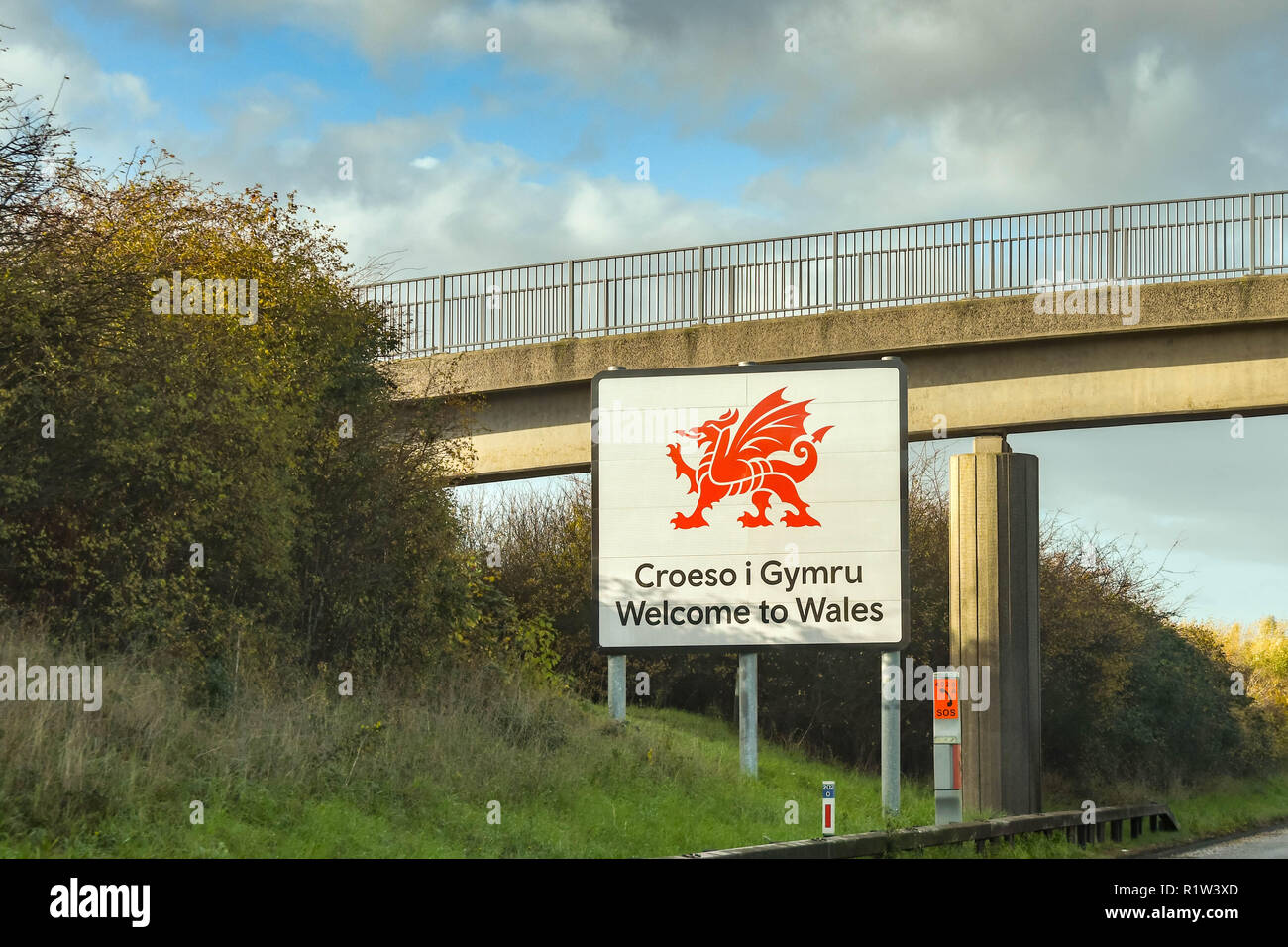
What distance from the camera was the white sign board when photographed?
19.8 meters

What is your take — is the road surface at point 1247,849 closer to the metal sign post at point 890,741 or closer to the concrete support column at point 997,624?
the concrete support column at point 997,624

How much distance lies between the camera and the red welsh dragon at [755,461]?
65.6 ft

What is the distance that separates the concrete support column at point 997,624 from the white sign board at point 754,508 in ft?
13.7

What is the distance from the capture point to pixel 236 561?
18031 millimetres

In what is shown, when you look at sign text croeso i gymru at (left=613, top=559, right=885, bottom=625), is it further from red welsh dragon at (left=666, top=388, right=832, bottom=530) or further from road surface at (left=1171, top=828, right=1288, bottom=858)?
road surface at (left=1171, top=828, right=1288, bottom=858)

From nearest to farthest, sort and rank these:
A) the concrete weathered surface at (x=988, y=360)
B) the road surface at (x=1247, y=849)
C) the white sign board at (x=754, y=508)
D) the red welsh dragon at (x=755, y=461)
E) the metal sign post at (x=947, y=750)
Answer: the metal sign post at (x=947, y=750) < the white sign board at (x=754, y=508) < the red welsh dragon at (x=755, y=461) < the road surface at (x=1247, y=849) < the concrete weathered surface at (x=988, y=360)

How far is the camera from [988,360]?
24.8m

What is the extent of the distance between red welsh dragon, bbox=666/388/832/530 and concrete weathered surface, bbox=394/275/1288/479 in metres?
5.32

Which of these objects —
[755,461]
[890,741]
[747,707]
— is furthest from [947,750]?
[755,461]

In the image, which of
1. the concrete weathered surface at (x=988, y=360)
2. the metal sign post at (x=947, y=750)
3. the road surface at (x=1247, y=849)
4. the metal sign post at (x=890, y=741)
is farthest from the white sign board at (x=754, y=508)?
the road surface at (x=1247, y=849)

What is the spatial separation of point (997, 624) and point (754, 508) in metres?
5.57
